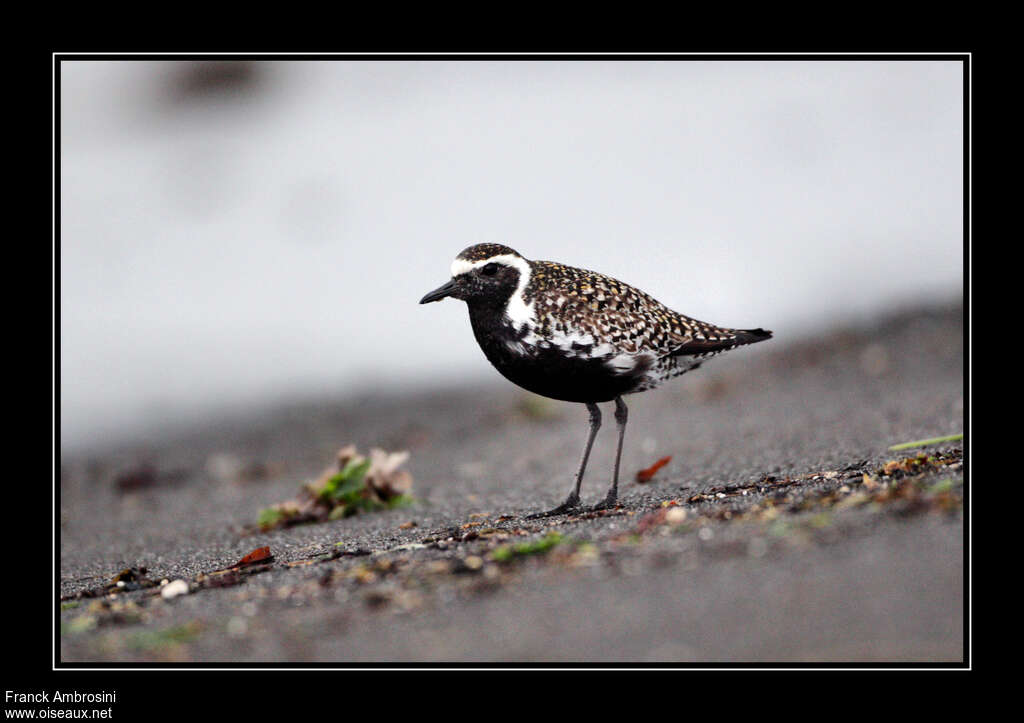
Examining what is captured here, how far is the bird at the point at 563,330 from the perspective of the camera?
6.07 m

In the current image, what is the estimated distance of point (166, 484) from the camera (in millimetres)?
9617

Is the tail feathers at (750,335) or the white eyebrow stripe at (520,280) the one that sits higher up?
the white eyebrow stripe at (520,280)

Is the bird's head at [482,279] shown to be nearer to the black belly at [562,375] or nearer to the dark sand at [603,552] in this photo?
the black belly at [562,375]

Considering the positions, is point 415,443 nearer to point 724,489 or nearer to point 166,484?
point 166,484

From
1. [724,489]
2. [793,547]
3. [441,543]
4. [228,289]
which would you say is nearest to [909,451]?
[724,489]

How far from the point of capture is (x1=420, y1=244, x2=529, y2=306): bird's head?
6.23 meters

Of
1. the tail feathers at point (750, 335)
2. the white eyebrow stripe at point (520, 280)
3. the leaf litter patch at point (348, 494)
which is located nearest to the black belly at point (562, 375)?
the white eyebrow stripe at point (520, 280)

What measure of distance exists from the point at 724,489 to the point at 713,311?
590 cm

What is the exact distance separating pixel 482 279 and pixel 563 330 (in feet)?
1.90

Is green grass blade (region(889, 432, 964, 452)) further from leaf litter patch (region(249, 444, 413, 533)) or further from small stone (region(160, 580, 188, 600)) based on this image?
small stone (region(160, 580, 188, 600))

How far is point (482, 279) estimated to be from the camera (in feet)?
20.5

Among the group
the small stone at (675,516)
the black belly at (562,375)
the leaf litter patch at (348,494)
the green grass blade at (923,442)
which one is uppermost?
the black belly at (562,375)
